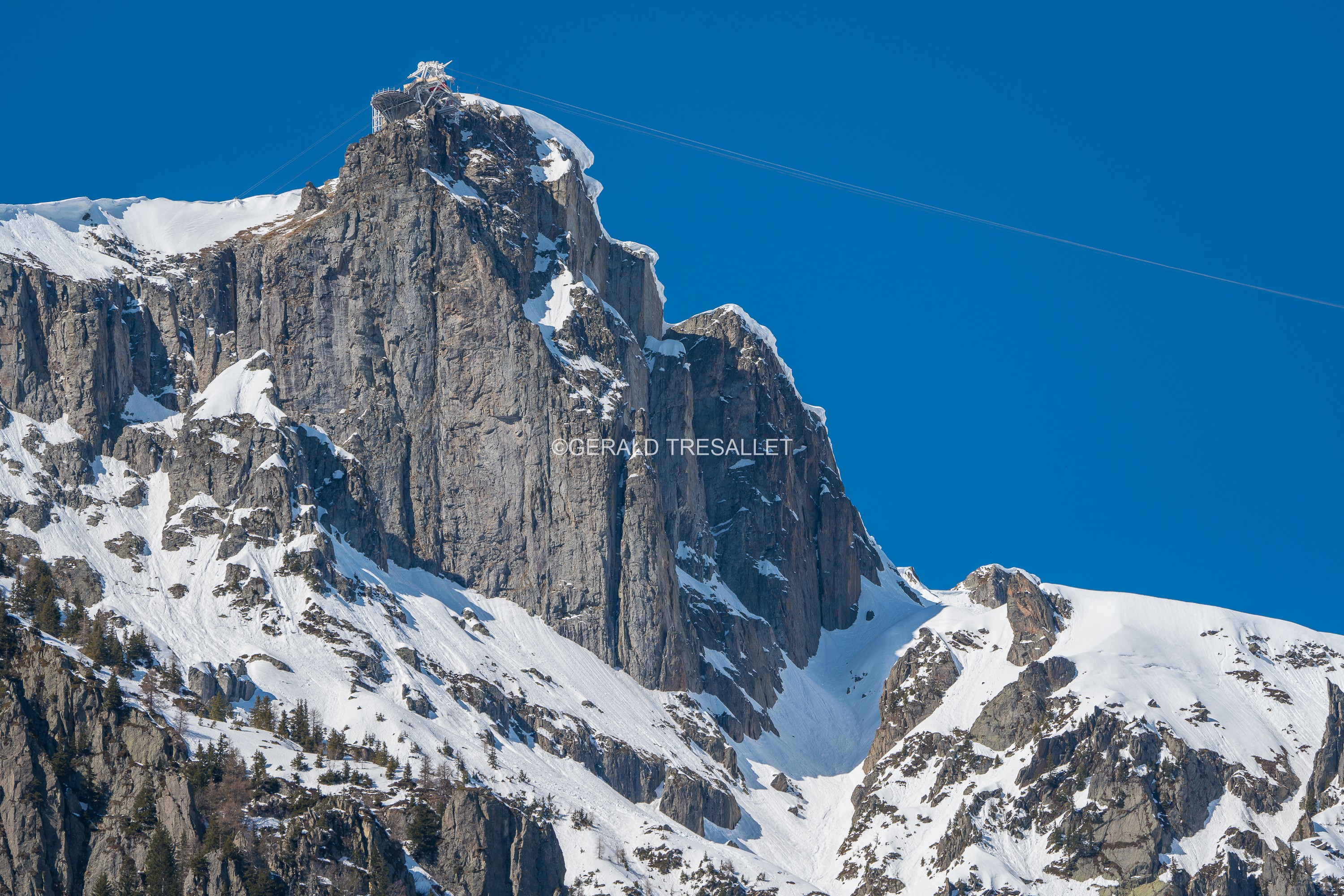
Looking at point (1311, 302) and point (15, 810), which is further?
point (15, 810)

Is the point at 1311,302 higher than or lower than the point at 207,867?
higher

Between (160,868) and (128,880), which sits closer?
(128,880)

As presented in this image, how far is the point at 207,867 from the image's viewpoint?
197 m

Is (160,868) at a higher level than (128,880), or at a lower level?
higher

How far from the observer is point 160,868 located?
641 ft

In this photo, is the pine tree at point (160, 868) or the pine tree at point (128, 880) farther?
the pine tree at point (160, 868)

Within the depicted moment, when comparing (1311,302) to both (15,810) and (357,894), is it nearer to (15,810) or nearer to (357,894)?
(357,894)

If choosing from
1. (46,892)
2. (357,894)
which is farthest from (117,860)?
(357,894)

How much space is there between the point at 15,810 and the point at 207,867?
21377 mm

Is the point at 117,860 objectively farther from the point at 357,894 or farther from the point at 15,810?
the point at 357,894

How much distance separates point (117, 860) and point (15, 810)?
1206cm

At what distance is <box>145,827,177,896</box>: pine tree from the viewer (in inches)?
7638

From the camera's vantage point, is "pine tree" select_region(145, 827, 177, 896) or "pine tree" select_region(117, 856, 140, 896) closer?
"pine tree" select_region(117, 856, 140, 896)

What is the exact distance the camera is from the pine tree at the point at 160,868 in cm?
19400
